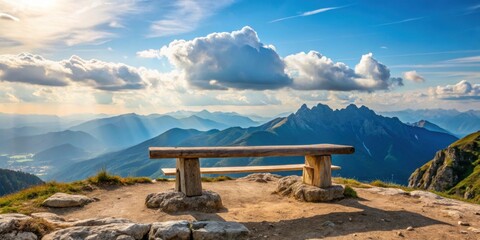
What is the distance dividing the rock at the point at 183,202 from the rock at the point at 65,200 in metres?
2.04

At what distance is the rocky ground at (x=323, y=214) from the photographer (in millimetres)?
7965

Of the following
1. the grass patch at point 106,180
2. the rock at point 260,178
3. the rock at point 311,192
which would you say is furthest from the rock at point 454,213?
the grass patch at point 106,180

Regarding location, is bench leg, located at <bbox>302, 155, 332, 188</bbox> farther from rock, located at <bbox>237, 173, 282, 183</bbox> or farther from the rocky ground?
rock, located at <bbox>237, 173, 282, 183</bbox>

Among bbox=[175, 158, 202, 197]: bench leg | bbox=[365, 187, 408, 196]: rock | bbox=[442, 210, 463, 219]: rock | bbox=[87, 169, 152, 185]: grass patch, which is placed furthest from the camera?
bbox=[87, 169, 152, 185]: grass patch

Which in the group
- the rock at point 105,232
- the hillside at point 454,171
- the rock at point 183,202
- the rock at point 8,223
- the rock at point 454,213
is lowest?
the hillside at point 454,171

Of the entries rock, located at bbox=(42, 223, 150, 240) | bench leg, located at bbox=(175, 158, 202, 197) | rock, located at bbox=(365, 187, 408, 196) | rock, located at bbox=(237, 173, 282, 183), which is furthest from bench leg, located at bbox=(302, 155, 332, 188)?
rock, located at bbox=(42, 223, 150, 240)

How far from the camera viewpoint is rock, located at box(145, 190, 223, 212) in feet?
31.4

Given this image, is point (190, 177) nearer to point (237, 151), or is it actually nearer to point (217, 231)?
point (237, 151)

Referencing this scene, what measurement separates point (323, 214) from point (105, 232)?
5609 mm

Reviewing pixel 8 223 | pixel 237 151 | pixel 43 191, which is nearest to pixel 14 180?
pixel 43 191

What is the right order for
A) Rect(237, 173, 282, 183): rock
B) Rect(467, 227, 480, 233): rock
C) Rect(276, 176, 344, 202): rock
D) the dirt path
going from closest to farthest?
1. the dirt path
2. Rect(467, 227, 480, 233): rock
3. Rect(276, 176, 344, 202): rock
4. Rect(237, 173, 282, 183): rock

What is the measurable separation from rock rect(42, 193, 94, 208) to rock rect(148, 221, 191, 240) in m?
4.31

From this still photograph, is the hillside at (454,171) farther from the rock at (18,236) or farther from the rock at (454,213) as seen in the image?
the rock at (18,236)

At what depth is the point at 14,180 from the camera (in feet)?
444
